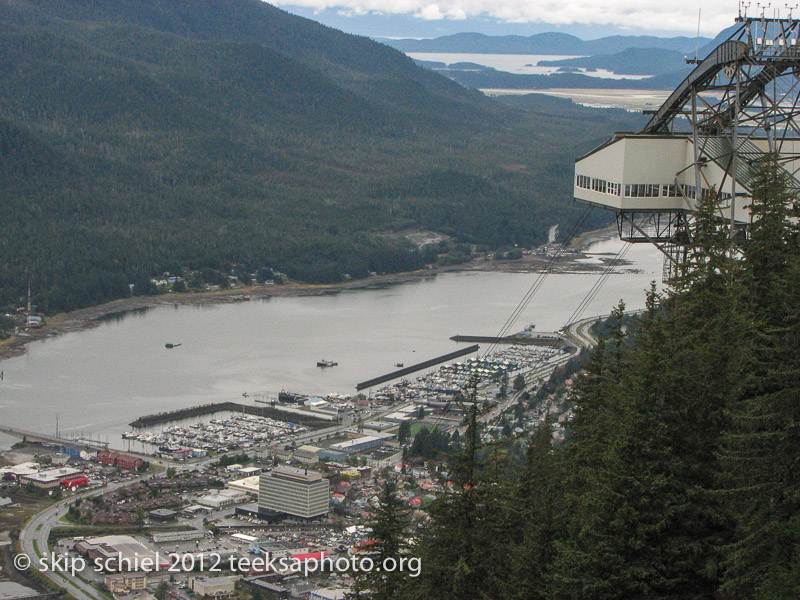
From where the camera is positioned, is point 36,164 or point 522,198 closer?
point 36,164

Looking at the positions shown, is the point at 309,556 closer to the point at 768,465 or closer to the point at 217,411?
the point at 217,411

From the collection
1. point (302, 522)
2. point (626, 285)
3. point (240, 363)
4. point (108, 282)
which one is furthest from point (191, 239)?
point (302, 522)

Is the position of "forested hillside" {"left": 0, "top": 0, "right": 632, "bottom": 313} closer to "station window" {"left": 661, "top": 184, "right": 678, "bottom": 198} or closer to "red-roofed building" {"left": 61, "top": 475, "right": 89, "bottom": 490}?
"red-roofed building" {"left": 61, "top": 475, "right": 89, "bottom": 490}

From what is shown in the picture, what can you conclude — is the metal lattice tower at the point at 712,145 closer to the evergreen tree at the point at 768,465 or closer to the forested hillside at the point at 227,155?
the evergreen tree at the point at 768,465

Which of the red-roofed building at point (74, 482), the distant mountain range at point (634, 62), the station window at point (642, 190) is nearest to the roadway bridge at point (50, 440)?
the red-roofed building at point (74, 482)

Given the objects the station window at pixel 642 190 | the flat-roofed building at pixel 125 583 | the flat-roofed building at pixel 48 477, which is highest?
the station window at pixel 642 190

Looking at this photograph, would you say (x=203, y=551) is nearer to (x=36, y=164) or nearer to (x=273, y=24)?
(x=36, y=164)
